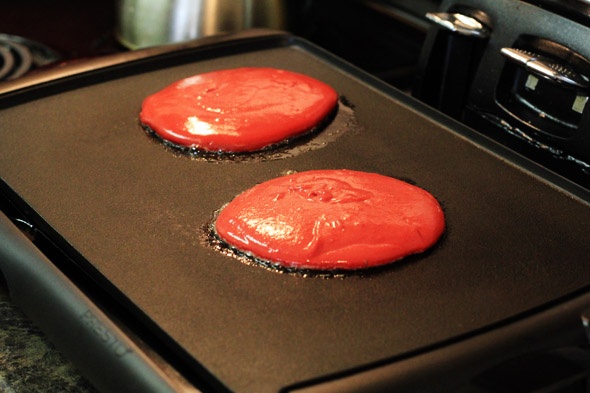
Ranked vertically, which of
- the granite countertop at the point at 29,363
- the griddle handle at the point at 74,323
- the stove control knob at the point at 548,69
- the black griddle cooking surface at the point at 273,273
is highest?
the stove control knob at the point at 548,69

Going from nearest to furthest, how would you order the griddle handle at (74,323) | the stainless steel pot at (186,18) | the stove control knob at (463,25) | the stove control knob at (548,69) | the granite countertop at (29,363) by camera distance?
1. the griddle handle at (74,323)
2. the granite countertop at (29,363)
3. the stove control knob at (548,69)
4. the stove control knob at (463,25)
5. the stainless steel pot at (186,18)

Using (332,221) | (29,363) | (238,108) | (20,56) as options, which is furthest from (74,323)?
(20,56)

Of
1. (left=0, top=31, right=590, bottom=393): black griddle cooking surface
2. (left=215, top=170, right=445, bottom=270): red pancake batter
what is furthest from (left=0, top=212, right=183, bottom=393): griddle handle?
(left=215, top=170, right=445, bottom=270): red pancake batter

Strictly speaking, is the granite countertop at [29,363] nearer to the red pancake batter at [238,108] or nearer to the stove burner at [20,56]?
the red pancake batter at [238,108]

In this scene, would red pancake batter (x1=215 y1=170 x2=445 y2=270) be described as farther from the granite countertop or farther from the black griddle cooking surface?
the granite countertop

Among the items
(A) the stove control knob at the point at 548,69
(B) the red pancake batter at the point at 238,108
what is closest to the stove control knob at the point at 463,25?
(A) the stove control knob at the point at 548,69

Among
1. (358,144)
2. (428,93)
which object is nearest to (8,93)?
(358,144)
